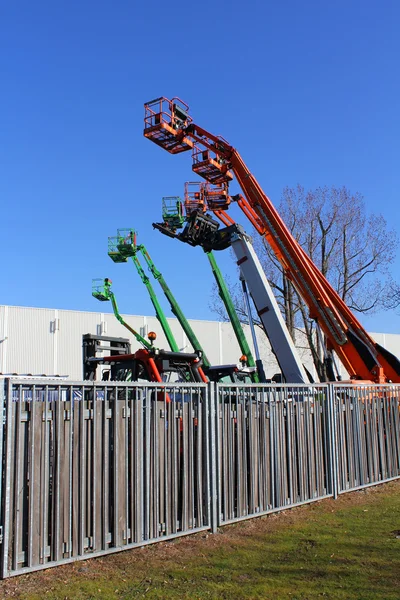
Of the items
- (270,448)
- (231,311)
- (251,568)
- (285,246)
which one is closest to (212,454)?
(270,448)

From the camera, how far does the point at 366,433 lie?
10867 mm

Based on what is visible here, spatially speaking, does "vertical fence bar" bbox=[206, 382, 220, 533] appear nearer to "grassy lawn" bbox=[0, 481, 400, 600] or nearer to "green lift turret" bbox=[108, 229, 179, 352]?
"grassy lawn" bbox=[0, 481, 400, 600]

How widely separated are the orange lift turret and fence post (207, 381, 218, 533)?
22.2 ft

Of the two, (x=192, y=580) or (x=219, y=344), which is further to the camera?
(x=219, y=344)

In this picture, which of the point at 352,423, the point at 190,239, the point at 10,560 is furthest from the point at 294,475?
the point at 190,239

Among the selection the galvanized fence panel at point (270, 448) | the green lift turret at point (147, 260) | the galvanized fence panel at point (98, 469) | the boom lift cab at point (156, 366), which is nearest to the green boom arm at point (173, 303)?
the green lift turret at point (147, 260)

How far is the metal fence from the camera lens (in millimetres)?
5605

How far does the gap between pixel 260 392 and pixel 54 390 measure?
3.47m

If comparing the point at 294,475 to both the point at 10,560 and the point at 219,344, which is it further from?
the point at 219,344

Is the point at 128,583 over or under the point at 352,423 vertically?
under

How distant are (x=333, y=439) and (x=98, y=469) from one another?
16.4 feet

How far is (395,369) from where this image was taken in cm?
1354

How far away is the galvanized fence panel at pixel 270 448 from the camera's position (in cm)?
780

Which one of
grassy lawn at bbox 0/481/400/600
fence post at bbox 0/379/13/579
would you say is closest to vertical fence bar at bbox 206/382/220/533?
grassy lawn at bbox 0/481/400/600
